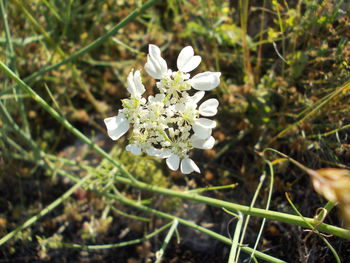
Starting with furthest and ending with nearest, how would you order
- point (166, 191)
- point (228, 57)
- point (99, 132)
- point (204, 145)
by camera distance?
point (99, 132), point (228, 57), point (166, 191), point (204, 145)

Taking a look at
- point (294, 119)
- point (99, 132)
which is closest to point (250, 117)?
point (294, 119)

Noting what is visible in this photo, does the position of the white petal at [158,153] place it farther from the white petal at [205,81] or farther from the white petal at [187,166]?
the white petal at [205,81]

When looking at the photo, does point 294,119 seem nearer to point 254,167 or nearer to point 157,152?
point 254,167

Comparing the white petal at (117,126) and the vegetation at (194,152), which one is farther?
the vegetation at (194,152)

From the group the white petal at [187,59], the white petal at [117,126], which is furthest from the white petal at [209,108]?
the white petal at [117,126]

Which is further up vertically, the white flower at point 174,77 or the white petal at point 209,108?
the white flower at point 174,77

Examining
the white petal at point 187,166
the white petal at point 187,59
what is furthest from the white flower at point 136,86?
the white petal at point 187,166

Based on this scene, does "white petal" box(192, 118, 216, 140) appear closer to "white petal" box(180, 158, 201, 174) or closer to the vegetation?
"white petal" box(180, 158, 201, 174)

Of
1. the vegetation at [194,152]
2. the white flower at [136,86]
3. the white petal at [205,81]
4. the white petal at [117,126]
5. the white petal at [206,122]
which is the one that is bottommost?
the vegetation at [194,152]
